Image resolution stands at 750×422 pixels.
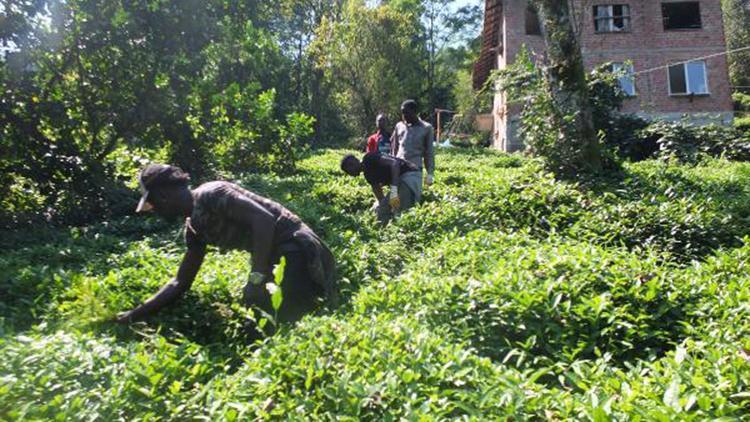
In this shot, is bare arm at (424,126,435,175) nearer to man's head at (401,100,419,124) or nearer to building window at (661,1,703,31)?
man's head at (401,100,419,124)

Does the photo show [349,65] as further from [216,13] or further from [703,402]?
[703,402]

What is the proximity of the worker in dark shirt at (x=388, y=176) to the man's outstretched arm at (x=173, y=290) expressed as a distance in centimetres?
322

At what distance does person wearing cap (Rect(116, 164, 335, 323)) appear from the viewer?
13.0 ft

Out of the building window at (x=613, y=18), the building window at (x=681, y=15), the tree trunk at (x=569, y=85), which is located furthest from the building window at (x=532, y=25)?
the tree trunk at (x=569, y=85)

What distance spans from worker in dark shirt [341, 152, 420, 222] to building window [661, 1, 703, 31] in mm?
20655

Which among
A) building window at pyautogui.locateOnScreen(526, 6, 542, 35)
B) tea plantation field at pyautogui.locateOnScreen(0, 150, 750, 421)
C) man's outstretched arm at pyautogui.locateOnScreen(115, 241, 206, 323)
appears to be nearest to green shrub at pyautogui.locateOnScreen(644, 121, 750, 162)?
tea plantation field at pyautogui.locateOnScreen(0, 150, 750, 421)

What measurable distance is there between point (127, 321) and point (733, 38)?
1846 inches

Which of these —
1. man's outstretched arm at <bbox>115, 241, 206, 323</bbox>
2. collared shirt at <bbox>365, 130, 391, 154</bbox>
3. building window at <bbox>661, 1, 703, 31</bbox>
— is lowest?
man's outstretched arm at <bbox>115, 241, 206, 323</bbox>

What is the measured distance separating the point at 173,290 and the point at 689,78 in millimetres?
24166

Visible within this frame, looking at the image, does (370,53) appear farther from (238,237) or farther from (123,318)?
(123,318)

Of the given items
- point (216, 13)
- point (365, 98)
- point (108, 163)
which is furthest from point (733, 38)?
point (108, 163)

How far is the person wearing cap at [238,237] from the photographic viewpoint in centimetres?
395

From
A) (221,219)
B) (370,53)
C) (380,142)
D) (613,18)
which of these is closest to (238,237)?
(221,219)

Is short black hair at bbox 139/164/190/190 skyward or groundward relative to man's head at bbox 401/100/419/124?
groundward
